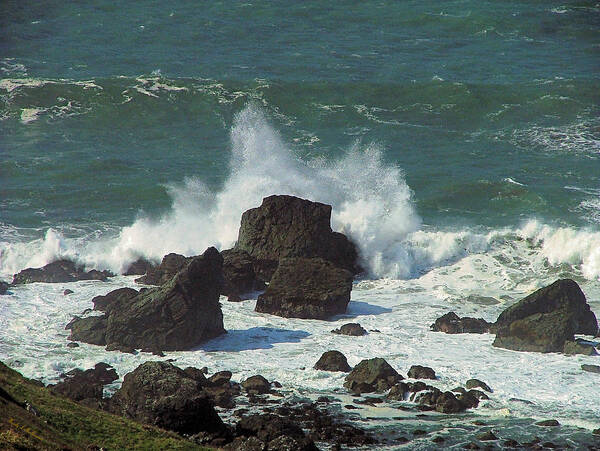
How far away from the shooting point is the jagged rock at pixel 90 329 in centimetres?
3941

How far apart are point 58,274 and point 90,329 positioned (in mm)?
9868

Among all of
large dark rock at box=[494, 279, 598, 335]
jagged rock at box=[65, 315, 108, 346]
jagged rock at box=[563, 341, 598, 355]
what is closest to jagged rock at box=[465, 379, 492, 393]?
jagged rock at box=[563, 341, 598, 355]

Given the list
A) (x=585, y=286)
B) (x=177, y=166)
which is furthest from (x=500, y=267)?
(x=177, y=166)

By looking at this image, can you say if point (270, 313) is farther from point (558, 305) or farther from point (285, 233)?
point (558, 305)

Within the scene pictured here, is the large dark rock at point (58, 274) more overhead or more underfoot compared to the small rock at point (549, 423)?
more overhead

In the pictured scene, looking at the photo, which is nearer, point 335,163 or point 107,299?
point 107,299

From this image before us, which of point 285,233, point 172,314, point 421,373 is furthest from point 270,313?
point 421,373

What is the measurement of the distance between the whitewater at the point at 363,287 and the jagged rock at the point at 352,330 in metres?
0.50

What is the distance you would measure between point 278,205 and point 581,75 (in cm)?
3766

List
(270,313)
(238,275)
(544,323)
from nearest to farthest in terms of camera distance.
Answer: (544,323), (270,313), (238,275)

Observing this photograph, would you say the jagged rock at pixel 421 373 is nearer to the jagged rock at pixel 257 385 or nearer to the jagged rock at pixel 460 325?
the jagged rock at pixel 257 385

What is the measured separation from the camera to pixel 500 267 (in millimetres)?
51156

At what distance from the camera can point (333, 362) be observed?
3666 cm

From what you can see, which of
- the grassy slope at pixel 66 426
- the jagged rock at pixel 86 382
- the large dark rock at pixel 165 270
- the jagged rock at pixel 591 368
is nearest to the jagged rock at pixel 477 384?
the jagged rock at pixel 591 368
